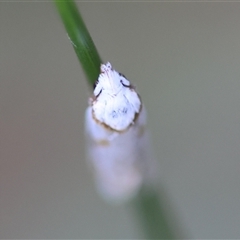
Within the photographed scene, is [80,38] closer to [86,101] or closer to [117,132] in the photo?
[117,132]

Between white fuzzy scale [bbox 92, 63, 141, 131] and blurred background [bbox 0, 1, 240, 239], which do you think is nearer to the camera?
white fuzzy scale [bbox 92, 63, 141, 131]

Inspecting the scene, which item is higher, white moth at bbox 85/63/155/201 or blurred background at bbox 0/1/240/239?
blurred background at bbox 0/1/240/239

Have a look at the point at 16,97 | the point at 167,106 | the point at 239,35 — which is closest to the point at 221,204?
the point at 167,106

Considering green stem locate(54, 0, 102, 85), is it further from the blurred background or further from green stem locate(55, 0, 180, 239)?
the blurred background

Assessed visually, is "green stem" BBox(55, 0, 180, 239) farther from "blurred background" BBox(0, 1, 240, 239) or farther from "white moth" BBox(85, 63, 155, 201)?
"blurred background" BBox(0, 1, 240, 239)

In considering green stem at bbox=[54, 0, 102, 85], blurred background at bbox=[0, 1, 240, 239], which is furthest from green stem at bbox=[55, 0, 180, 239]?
blurred background at bbox=[0, 1, 240, 239]

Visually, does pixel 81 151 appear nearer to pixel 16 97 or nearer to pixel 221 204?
pixel 16 97

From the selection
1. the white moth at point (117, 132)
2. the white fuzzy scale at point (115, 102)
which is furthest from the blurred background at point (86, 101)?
the white fuzzy scale at point (115, 102)

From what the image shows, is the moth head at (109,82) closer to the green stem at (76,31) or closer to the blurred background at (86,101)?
the green stem at (76,31)
